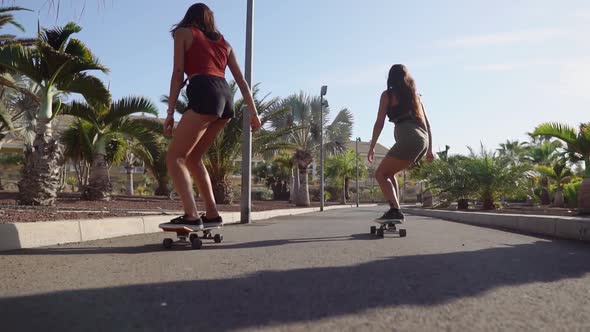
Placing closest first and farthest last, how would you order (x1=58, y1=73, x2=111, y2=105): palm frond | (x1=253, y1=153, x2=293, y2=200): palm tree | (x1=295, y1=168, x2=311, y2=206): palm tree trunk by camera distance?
(x1=58, y1=73, x2=111, y2=105): palm frond, (x1=295, y1=168, x2=311, y2=206): palm tree trunk, (x1=253, y1=153, x2=293, y2=200): palm tree

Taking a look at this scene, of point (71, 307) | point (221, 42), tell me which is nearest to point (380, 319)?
point (71, 307)

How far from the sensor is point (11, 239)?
4.13 m

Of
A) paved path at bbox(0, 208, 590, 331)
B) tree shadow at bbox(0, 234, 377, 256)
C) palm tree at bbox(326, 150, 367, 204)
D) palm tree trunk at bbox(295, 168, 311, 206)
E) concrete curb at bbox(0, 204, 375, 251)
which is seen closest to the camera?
paved path at bbox(0, 208, 590, 331)

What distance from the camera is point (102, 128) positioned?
1491 cm

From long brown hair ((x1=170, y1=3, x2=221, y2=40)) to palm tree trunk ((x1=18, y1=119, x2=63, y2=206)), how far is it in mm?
6487

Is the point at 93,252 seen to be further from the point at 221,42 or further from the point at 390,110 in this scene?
the point at 390,110

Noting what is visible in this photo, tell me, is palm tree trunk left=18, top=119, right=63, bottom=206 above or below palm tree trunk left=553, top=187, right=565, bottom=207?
above

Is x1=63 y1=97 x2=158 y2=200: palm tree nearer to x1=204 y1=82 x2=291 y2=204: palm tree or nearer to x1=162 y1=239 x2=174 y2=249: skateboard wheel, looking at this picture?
x1=204 y1=82 x2=291 y2=204: palm tree

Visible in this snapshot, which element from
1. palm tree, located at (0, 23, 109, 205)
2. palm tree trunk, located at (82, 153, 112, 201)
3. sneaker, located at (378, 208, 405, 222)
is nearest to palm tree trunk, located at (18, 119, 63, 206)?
palm tree, located at (0, 23, 109, 205)

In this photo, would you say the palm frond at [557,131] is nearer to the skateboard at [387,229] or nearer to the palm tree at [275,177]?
the skateboard at [387,229]

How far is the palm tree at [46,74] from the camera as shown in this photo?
9.40 metres

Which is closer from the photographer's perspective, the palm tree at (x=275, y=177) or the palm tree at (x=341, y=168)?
the palm tree at (x=275, y=177)

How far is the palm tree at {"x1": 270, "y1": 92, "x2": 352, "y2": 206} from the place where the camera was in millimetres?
30188

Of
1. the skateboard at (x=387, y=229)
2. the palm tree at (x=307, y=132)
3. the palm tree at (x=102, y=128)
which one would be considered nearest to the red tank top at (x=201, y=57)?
the skateboard at (x=387, y=229)
